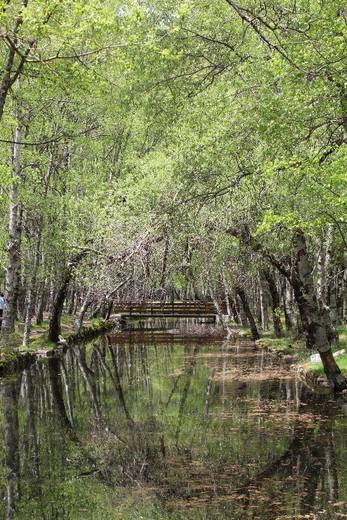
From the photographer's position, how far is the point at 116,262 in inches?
639

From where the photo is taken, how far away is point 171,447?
1407 centimetres

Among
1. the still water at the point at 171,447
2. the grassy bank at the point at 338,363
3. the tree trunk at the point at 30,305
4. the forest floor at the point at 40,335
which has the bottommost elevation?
the still water at the point at 171,447

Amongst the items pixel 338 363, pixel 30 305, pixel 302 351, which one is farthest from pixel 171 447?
pixel 30 305

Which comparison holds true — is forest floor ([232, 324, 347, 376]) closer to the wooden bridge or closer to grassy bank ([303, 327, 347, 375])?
grassy bank ([303, 327, 347, 375])

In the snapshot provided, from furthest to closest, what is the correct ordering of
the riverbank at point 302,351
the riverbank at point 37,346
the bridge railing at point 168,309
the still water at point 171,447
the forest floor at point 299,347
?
the bridge railing at point 168,309 → the riverbank at point 37,346 → the forest floor at point 299,347 → the riverbank at point 302,351 → the still water at point 171,447

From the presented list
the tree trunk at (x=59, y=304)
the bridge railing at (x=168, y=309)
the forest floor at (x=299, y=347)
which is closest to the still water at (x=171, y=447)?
the forest floor at (x=299, y=347)

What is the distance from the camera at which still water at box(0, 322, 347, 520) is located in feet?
33.9

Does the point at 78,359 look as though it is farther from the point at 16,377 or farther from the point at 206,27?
the point at 206,27

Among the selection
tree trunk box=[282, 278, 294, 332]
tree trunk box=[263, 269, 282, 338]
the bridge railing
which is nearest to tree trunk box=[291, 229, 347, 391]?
tree trunk box=[263, 269, 282, 338]

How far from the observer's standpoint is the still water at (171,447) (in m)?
10.3

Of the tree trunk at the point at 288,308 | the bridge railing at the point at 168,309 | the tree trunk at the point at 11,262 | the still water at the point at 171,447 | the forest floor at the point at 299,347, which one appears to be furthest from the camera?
the bridge railing at the point at 168,309

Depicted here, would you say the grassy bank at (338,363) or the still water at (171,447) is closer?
the still water at (171,447)

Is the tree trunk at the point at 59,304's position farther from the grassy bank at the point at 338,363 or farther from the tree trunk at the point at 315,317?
the tree trunk at the point at 315,317

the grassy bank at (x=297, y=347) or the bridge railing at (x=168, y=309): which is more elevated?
the bridge railing at (x=168, y=309)
